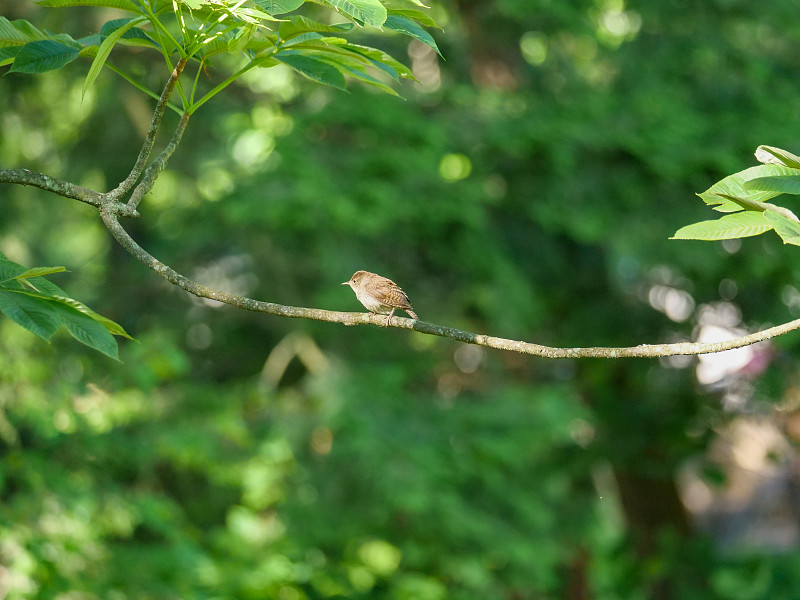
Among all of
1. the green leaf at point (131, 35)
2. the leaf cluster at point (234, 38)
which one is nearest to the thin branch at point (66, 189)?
the leaf cluster at point (234, 38)

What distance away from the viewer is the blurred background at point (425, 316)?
6832mm

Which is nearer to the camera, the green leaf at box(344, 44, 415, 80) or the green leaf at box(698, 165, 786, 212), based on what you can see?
the green leaf at box(698, 165, 786, 212)

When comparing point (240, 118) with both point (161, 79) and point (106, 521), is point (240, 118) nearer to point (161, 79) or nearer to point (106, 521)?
point (161, 79)

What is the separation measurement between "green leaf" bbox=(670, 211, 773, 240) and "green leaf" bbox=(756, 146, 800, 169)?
14cm

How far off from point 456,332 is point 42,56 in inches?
44.5

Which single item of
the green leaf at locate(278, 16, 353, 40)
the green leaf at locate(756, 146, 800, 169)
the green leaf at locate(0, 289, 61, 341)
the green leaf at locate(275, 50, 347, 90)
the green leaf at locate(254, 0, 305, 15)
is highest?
the green leaf at locate(275, 50, 347, 90)

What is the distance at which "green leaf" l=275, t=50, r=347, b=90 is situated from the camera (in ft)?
7.50

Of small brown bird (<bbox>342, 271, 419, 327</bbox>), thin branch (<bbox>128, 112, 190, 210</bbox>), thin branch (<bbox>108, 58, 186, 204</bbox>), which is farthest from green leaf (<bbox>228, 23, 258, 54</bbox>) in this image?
small brown bird (<bbox>342, 271, 419, 327</bbox>)

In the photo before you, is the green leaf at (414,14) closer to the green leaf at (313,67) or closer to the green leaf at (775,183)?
the green leaf at (313,67)

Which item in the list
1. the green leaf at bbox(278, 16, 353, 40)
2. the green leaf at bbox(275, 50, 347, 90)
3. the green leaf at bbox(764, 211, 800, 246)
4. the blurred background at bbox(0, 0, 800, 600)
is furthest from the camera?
the blurred background at bbox(0, 0, 800, 600)

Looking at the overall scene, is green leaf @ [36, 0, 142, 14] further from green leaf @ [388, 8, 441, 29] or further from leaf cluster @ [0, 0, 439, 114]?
green leaf @ [388, 8, 441, 29]

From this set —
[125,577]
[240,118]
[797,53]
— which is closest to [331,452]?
[125,577]

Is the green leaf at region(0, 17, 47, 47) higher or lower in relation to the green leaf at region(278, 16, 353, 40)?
higher

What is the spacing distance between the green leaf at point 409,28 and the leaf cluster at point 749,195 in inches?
25.4
